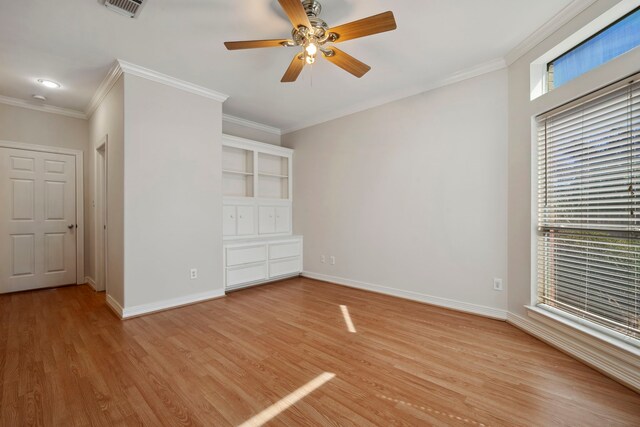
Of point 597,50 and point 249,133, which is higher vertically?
point 249,133

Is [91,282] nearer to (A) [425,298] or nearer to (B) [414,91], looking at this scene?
(A) [425,298]

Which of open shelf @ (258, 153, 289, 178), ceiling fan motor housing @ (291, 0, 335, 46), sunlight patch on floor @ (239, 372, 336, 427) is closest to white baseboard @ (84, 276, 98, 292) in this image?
open shelf @ (258, 153, 289, 178)

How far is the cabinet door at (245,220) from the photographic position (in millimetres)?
4383

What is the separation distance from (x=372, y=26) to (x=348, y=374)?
241 centimetres

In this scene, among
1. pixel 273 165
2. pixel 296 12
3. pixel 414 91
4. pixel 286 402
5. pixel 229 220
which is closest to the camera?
pixel 286 402

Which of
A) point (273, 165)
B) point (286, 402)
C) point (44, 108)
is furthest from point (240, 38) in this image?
point (44, 108)

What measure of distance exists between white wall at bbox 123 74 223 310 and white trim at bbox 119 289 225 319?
0.03 metres

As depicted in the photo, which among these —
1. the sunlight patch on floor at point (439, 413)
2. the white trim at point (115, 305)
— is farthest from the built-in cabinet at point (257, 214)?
the sunlight patch on floor at point (439, 413)

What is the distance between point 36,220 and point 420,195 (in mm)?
5428

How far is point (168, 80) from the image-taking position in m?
3.26

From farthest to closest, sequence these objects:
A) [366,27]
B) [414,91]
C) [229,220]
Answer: [229,220] < [414,91] < [366,27]

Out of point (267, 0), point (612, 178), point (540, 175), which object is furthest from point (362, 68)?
point (612, 178)

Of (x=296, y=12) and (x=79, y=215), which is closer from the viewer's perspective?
(x=296, y=12)

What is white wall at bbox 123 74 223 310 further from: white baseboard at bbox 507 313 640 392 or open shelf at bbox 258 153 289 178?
white baseboard at bbox 507 313 640 392
